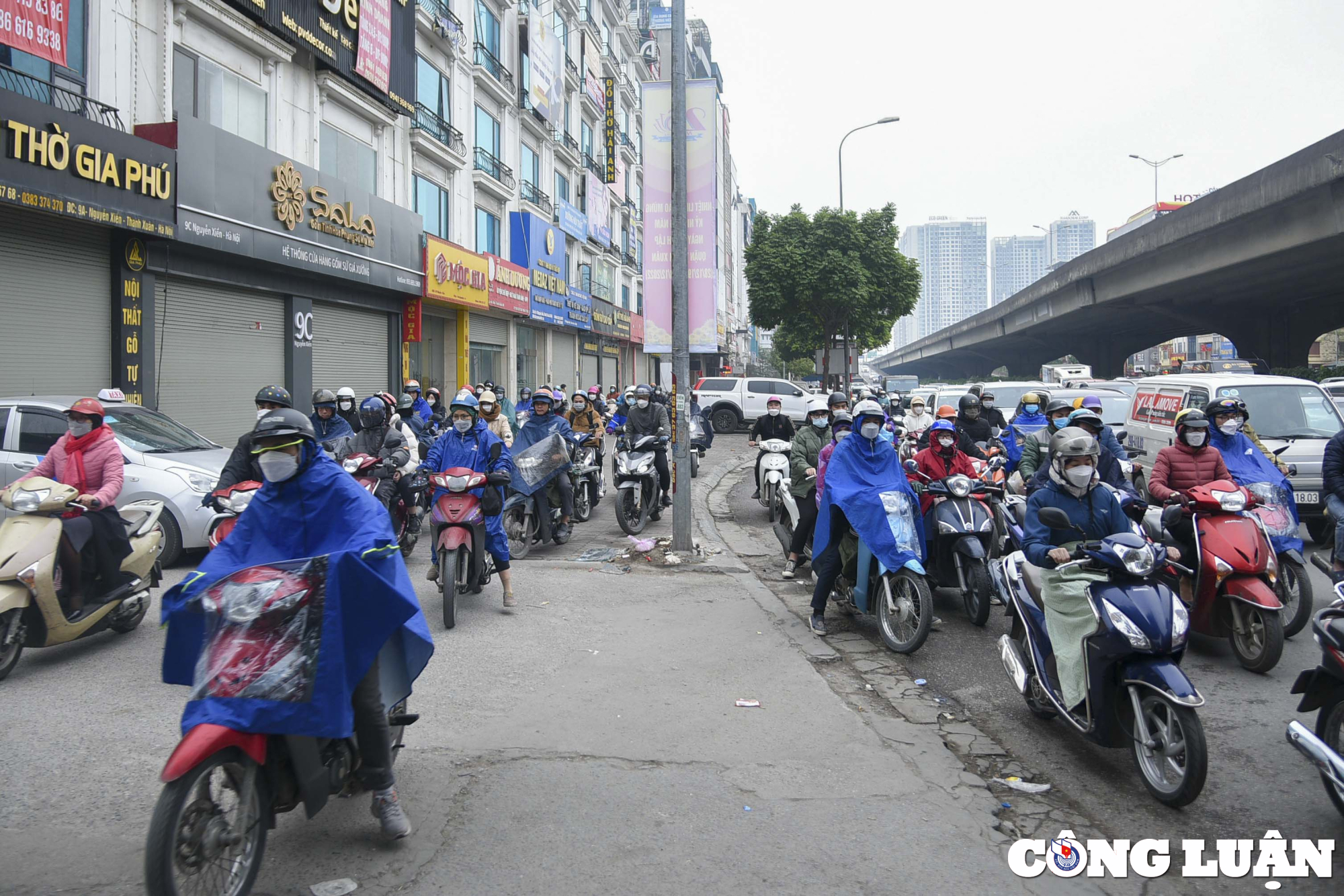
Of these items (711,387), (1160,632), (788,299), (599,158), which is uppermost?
(599,158)

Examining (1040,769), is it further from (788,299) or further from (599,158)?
(599,158)

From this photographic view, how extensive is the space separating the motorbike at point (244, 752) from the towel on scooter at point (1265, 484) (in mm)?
5946

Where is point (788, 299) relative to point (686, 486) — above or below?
above

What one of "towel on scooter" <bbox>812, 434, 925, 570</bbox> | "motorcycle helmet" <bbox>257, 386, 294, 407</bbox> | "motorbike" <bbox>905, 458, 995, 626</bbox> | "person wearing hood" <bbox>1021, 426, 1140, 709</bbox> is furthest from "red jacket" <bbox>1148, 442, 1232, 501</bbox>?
"motorcycle helmet" <bbox>257, 386, 294, 407</bbox>

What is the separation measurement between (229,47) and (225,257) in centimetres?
369

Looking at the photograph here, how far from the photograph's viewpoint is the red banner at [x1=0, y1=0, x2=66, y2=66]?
10.3m

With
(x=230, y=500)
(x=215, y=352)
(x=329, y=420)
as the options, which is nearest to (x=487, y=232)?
(x=215, y=352)

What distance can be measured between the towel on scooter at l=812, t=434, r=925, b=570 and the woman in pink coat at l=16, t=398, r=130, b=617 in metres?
4.75

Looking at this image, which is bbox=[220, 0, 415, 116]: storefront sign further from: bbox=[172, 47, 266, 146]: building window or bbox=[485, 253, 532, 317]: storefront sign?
bbox=[485, 253, 532, 317]: storefront sign

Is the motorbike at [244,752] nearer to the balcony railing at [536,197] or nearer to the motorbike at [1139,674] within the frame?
the motorbike at [1139,674]

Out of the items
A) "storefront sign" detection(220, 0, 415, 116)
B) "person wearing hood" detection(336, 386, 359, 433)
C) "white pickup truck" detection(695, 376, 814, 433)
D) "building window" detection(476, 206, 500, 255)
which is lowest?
"person wearing hood" detection(336, 386, 359, 433)

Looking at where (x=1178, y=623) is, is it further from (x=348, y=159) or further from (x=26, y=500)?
(x=348, y=159)

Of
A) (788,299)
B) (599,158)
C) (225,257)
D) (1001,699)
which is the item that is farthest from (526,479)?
(599,158)

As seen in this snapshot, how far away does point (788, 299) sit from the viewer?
36.7 m
